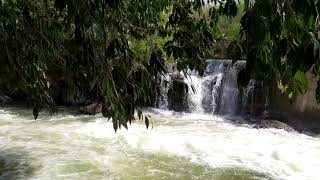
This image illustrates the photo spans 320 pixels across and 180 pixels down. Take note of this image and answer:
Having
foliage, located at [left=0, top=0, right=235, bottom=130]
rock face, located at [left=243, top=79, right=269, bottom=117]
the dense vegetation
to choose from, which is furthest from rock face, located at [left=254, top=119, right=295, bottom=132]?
foliage, located at [left=0, top=0, right=235, bottom=130]

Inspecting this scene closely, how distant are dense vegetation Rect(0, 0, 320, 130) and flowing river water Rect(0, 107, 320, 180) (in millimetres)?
2468

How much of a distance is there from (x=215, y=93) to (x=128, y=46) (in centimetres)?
955

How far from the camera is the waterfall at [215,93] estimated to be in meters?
11.7

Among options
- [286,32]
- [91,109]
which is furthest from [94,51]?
[91,109]

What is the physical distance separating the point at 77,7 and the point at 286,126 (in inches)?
304

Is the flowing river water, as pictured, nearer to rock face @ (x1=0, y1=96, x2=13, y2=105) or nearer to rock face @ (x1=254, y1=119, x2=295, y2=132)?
rock face @ (x1=254, y1=119, x2=295, y2=132)

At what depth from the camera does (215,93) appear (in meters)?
12.1

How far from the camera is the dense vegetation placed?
143 cm

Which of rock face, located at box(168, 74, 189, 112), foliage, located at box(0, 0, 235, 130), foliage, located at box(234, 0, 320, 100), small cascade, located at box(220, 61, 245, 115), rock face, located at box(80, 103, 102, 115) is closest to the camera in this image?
foliage, located at box(234, 0, 320, 100)

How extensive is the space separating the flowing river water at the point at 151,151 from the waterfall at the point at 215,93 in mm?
2094

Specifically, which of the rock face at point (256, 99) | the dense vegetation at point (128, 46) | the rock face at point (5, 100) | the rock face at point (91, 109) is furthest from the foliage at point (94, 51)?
the rock face at point (5, 100)

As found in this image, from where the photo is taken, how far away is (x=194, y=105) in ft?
39.5

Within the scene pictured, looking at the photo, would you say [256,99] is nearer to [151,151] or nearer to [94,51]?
[151,151]

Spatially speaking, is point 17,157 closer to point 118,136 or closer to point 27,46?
point 118,136
